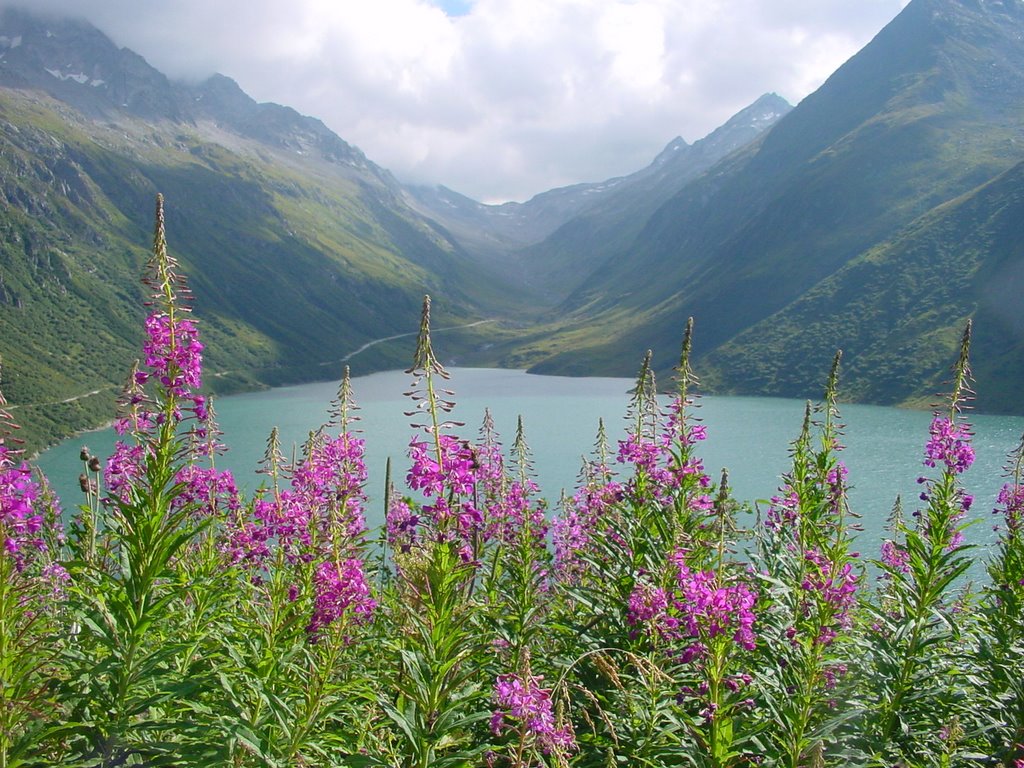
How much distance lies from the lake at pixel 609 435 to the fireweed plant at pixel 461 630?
41.2 feet

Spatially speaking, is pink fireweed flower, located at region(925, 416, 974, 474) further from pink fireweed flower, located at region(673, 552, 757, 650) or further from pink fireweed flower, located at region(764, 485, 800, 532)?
pink fireweed flower, located at region(673, 552, 757, 650)

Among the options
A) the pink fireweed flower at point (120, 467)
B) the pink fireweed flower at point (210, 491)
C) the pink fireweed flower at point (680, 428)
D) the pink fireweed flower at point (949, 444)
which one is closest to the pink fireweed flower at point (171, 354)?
the pink fireweed flower at point (210, 491)

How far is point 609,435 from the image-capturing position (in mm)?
72688

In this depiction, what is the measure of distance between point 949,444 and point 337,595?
22.2ft

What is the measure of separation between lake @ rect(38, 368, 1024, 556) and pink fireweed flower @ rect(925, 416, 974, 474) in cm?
1151

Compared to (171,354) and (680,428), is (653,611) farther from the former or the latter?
(171,354)

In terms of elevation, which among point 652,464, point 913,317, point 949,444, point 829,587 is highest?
point 913,317

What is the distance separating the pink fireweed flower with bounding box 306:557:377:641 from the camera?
5.45 meters

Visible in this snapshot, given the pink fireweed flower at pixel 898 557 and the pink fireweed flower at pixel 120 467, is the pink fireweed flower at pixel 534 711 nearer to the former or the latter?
the pink fireweed flower at pixel 898 557

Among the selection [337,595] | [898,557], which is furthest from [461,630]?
[898,557]

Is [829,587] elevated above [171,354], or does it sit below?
below

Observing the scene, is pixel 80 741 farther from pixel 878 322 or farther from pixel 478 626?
pixel 878 322

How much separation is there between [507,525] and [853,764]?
559 cm

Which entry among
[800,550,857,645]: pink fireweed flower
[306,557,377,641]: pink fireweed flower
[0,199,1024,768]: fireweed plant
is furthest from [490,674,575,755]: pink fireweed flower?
[800,550,857,645]: pink fireweed flower
